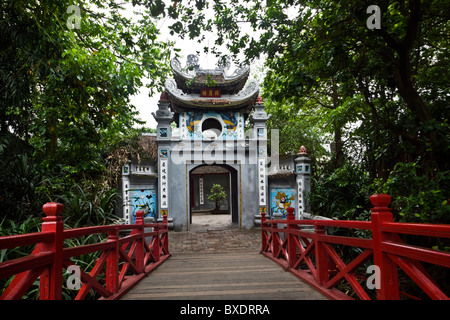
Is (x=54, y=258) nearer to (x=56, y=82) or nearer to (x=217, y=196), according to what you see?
(x=56, y=82)

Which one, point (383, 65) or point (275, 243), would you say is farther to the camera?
point (275, 243)

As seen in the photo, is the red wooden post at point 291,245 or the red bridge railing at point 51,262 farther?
the red wooden post at point 291,245

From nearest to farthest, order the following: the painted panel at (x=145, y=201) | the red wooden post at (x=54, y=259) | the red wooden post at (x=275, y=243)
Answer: the red wooden post at (x=54, y=259), the red wooden post at (x=275, y=243), the painted panel at (x=145, y=201)

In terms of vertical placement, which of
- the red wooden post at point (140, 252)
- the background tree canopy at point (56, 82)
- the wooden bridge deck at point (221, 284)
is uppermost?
the background tree canopy at point (56, 82)

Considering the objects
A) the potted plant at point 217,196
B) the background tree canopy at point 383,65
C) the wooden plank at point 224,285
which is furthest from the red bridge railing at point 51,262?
the potted plant at point 217,196

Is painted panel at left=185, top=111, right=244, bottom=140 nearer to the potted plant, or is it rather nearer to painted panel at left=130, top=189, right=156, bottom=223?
painted panel at left=130, top=189, right=156, bottom=223

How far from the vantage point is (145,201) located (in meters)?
8.87

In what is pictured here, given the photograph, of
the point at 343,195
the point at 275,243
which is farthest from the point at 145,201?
the point at 343,195

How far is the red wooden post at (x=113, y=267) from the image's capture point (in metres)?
2.58

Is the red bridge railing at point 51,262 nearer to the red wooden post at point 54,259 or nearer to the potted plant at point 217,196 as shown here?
the red wooden post at point 54,259

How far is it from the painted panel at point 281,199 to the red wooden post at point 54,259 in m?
8.05

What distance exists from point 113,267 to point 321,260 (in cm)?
204
